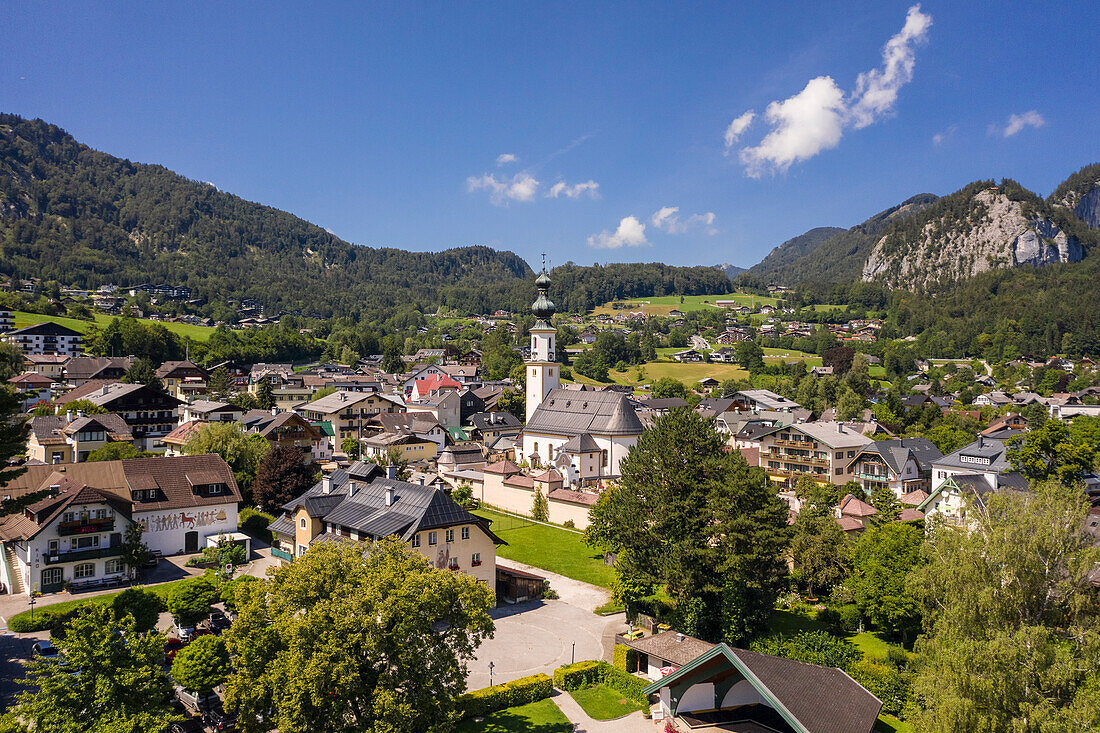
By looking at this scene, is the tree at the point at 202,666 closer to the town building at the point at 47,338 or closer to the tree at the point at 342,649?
the tree at the point at 342,649

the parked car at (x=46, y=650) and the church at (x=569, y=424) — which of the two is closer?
the parked car at (x=46, y=650)

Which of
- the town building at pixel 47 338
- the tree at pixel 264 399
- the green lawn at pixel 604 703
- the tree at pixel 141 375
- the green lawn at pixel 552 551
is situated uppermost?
the town building at pixel 47 338

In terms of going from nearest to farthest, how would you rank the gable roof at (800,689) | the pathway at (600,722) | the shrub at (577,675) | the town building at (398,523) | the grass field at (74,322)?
1. the gable roof at (800,689)
2. the pathway at (600,722)
3. the shrub at (577,675)
4. the town building at (398,523)
5. the grass field at (74,322)

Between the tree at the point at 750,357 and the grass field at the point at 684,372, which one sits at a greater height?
the tree at the point at 750,357

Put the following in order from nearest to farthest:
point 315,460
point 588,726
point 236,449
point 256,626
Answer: point 256,626
point 588,726
point 236,449
point 315,460

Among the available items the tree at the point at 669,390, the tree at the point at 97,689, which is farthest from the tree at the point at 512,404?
the tree at the point at 97,689

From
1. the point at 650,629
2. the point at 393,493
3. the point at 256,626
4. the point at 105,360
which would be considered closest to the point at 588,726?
the point at 650,629

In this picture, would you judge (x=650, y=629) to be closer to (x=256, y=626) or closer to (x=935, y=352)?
(x=256, y=626)
